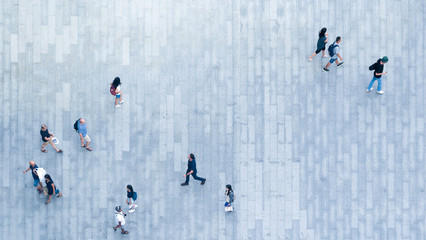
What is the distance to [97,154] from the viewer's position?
16.1 metres

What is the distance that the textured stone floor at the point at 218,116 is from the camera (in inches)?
630

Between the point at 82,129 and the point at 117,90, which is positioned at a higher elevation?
the point at 117,90

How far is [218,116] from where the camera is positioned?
16.4m

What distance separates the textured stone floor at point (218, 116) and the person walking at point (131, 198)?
395mm

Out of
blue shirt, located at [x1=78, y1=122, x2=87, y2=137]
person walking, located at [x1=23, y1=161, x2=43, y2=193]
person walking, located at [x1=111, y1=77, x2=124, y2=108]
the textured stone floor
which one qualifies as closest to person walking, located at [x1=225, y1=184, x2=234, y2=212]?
the textured stone floor

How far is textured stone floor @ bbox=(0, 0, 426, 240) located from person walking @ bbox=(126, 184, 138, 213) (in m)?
0.39

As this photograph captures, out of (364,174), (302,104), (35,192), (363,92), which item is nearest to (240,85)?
(302,104)

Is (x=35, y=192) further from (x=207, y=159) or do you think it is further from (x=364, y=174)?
(x=364, y=174)

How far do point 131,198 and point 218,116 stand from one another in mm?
4301

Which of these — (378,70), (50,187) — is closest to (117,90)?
(50,187)

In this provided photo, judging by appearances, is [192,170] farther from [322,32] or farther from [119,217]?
[322,32]

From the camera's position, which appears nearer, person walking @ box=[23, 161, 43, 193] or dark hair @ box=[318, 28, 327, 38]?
person walking @ box=[23, 161, 43, 193]

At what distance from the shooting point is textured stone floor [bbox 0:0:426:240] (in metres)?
16.0

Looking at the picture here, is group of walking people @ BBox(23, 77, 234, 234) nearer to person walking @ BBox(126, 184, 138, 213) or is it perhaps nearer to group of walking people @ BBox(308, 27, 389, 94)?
person walking @ BBox(126, 184, 138, 213)
